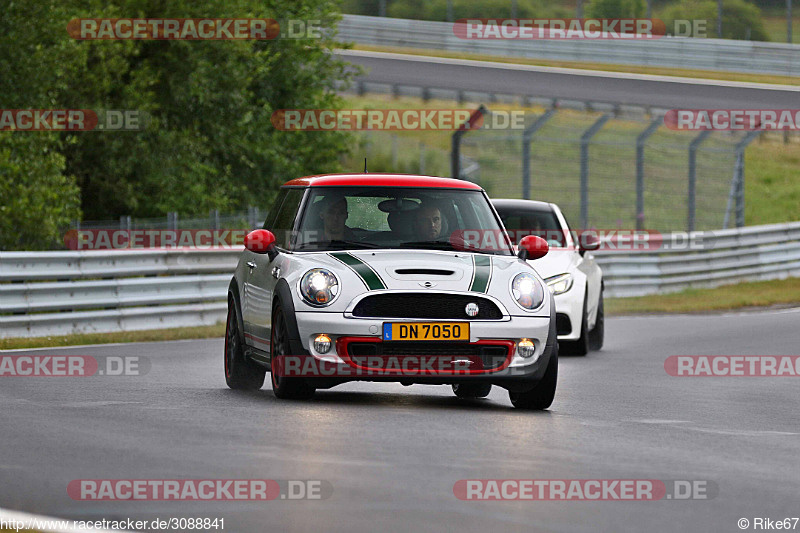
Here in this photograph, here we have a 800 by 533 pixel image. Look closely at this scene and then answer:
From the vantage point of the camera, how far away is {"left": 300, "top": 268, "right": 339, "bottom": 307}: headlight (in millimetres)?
10031

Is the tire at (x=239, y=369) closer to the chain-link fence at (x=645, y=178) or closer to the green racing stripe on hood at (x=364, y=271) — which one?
the green racing stripe on hood at (x=364, y=271)

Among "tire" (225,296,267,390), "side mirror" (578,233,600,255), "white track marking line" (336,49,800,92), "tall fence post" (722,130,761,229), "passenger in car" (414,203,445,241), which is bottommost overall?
"tall fence post" (722,130,761,229)

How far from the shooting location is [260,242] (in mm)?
10969

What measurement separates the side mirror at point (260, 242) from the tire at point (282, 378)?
0.62 m

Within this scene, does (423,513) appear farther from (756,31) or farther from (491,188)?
(756,31)

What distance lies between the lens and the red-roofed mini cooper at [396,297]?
993 cm

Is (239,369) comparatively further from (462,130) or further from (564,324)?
(462,130)

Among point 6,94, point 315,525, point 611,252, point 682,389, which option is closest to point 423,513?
point 315,525

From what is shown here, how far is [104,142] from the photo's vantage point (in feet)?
100

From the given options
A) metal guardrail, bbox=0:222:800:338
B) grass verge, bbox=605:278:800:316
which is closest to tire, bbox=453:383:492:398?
metal guardrail, bbox=0:222:800:338

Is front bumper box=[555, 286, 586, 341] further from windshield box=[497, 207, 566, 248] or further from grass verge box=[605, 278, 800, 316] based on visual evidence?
grass verge box=[605, 278, 800, 316]

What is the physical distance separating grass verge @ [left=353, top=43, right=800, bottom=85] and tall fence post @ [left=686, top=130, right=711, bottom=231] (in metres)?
16.7

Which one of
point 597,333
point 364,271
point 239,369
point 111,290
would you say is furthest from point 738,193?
point 364,271

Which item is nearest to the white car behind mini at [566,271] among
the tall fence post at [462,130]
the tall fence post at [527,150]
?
the tall fence post at [462,130]
